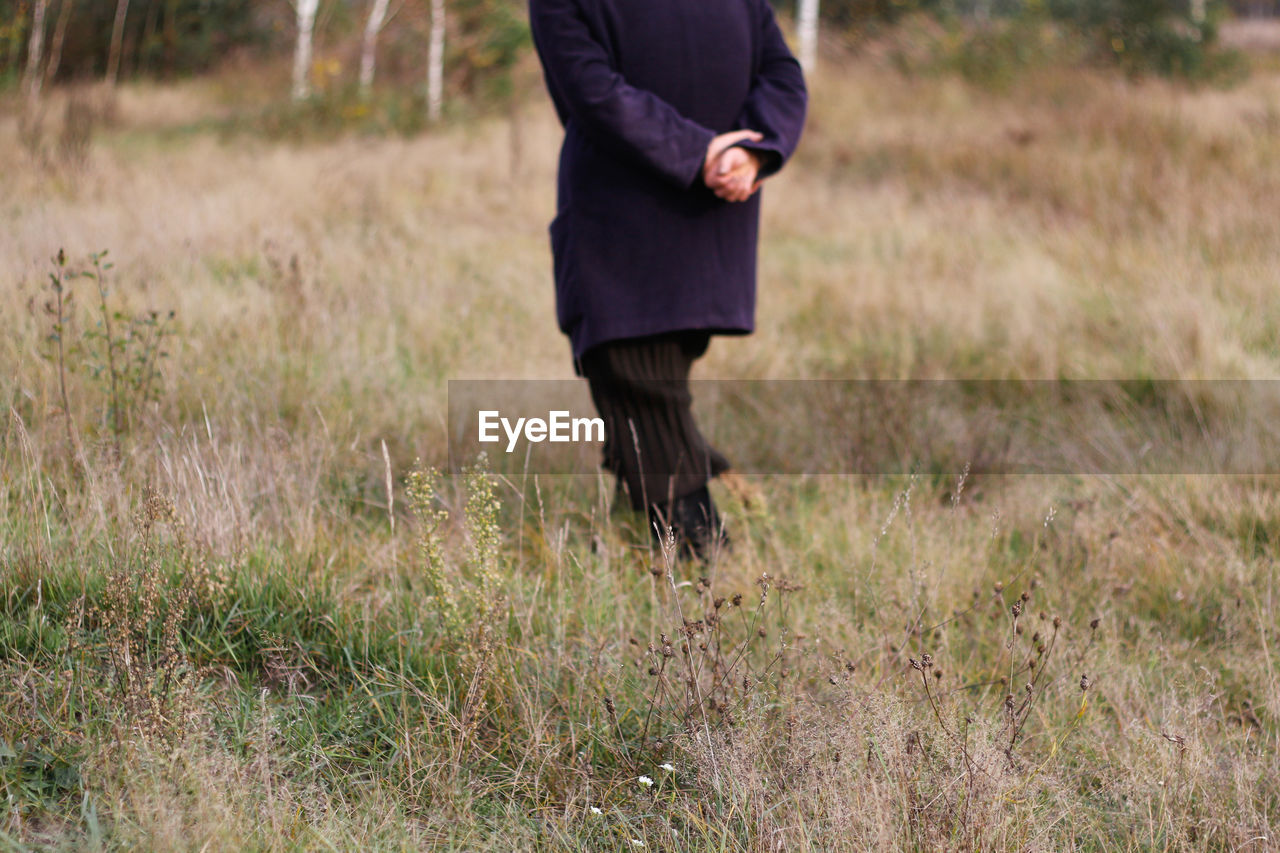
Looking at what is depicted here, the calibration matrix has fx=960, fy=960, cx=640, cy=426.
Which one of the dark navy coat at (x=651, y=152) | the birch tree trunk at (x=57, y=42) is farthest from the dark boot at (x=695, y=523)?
the birch tree trunk at (x=57, y=42)

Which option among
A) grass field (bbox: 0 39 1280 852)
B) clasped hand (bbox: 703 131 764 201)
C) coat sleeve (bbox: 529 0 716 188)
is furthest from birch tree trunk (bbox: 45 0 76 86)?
clasped hand (bbox: 703 131 764 201)

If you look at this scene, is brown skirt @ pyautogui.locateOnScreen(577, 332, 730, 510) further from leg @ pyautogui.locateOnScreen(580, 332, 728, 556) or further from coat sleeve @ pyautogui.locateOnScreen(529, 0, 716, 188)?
coat sleeve @ pyautogui.locateOnScreen(529, 0, 716, 188)

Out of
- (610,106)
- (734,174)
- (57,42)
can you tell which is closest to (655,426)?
(734,174)

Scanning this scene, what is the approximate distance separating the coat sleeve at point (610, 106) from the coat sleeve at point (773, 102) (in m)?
0.19

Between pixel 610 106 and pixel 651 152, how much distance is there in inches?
5.8

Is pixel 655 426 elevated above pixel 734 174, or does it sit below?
below

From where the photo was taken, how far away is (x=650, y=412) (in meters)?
2.70

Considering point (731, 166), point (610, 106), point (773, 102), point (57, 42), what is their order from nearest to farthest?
point (610, 106), point (731, 166), point (773, 102), point (57, 42)

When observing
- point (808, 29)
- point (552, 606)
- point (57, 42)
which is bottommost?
point (552, 606)

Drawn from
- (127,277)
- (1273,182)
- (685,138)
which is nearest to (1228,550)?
(685,138)

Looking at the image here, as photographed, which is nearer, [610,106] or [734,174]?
[610,106]

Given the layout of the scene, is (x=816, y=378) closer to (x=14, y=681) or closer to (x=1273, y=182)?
(x=14, y=681)

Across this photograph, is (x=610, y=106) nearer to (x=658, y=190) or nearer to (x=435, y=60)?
(x=658, y=190)

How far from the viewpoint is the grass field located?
5.69 feet
